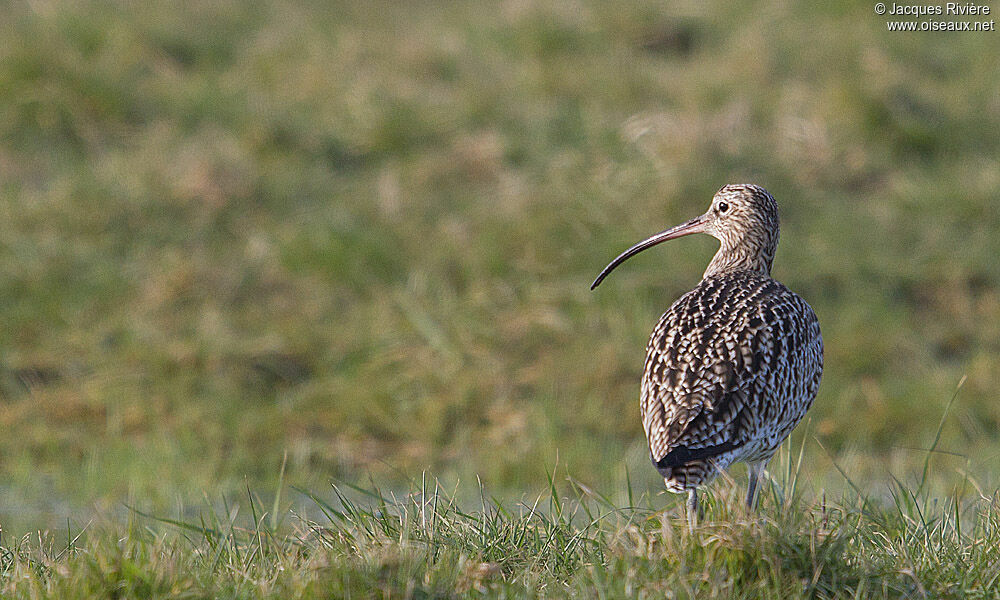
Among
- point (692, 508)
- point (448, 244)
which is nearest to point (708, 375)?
point (692, 508)

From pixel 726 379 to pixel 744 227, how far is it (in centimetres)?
93

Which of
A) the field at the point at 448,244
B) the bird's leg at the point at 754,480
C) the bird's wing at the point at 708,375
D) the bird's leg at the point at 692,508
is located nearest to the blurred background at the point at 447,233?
the field at the point at 448,244

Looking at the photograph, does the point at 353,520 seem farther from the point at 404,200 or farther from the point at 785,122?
the point at 785,122

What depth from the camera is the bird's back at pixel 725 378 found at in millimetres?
4203

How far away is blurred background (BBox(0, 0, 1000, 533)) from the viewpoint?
24.6ft

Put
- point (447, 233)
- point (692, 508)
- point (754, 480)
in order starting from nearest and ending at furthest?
point (692, 508) < point (754, 480) < point (447, 233)

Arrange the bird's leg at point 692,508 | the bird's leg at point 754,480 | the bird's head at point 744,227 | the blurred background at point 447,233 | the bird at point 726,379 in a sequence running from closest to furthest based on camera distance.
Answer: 1. the bird's leg at point 692,508
2. the bird at point 726,379
3. the bird's leg at point 754,480
4. the bird's head at point 744,227
5. the blurred background at point 447,233

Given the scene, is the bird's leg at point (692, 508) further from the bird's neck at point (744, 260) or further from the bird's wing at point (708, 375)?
the bird's neck at point (744, 260)

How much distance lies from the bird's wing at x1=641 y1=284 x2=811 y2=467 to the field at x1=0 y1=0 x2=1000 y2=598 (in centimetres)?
38

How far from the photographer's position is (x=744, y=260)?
513 cm

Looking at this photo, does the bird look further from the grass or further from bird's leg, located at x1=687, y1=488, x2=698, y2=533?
the grass

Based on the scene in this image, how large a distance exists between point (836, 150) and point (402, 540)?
702 cm

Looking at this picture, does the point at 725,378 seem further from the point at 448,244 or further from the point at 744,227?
the point at 448,244

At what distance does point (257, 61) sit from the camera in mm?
11320
